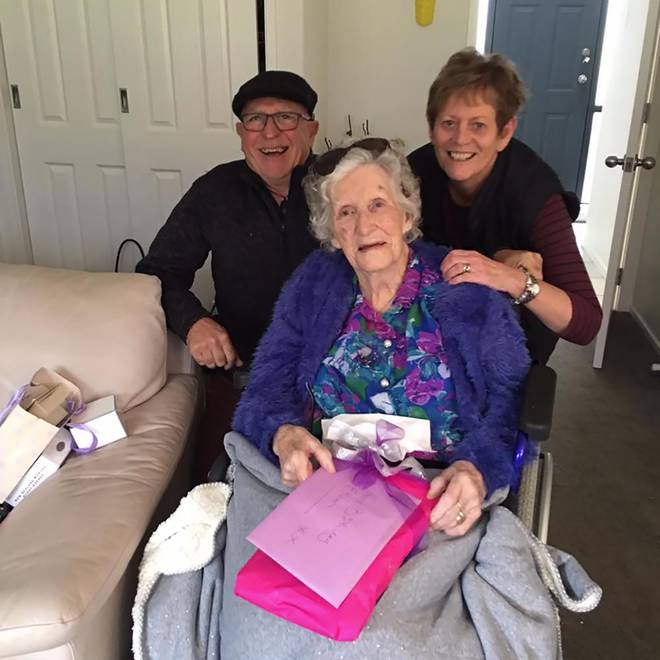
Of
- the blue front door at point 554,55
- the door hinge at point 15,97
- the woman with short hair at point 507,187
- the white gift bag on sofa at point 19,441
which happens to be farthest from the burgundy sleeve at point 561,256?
the blue front door at point 554,55

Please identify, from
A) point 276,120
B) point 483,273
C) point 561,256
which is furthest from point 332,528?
point 276,120

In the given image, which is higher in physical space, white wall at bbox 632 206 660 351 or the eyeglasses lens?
the eyeglasses lens

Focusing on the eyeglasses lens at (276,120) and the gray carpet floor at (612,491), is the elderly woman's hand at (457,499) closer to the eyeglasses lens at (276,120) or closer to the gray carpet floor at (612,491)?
the gray carpet floor at (612,491)

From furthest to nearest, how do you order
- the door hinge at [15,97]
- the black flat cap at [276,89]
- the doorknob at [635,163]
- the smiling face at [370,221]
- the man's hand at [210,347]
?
the door hinge at [15,97], the doorknob at [635,163], the black flat cap at [276,89], the man's hand at [210,347], the smiling face at [370,221]

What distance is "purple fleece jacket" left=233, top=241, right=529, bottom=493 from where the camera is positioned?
51.5 inches

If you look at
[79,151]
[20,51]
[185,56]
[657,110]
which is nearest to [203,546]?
[185,56]

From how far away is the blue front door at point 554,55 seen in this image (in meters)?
5.42

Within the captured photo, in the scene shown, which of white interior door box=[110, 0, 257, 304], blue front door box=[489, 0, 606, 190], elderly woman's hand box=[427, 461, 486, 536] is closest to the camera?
elderly woman's hand box=[427, 461, 486, 536]

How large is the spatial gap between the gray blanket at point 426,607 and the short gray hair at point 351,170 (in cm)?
62

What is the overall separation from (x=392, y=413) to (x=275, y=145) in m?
0.81

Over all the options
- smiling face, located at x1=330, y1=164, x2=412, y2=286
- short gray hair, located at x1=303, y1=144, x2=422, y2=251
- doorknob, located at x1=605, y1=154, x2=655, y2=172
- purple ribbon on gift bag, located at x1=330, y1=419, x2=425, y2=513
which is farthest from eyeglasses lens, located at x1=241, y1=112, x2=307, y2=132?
doorknob, located at x1=605, y1=154, x2=655, y2=172

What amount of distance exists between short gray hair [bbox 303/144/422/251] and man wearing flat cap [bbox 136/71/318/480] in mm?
283

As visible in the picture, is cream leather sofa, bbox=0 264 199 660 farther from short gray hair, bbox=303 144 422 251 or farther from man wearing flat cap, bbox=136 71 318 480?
short gray hair, bbox=303 144 422 251

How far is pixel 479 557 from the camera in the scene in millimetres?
1153
